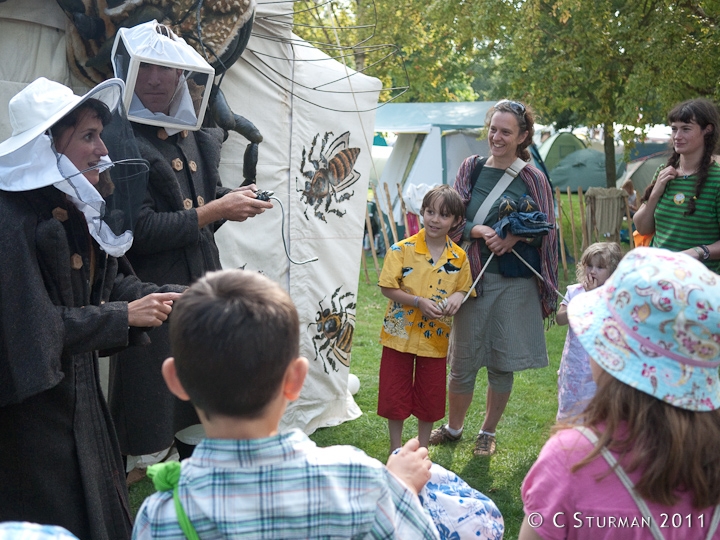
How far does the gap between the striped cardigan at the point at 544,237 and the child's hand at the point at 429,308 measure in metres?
0.37

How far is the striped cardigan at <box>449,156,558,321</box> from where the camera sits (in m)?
4.18

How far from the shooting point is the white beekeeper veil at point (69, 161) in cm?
223

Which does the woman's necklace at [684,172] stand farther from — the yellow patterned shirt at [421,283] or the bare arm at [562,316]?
the yellow patterned shirt at [421,283]

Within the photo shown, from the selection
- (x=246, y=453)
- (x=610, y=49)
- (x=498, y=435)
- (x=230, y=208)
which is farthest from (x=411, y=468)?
(x=610, y=49)

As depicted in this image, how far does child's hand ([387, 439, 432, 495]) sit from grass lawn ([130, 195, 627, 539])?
141 centimetres

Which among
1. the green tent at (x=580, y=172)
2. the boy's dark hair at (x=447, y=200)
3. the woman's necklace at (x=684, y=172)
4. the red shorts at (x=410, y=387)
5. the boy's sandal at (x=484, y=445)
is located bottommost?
the green tent at (x=580, y=172)

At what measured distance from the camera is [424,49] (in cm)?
1539

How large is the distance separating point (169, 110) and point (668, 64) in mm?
6007

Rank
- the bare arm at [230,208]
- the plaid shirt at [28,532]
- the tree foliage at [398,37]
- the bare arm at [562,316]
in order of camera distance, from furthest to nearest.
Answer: the tree foliage at [398,37], the bare arm at [562,316], the bare arm at [230,208], the plaid shirt at [28,532]

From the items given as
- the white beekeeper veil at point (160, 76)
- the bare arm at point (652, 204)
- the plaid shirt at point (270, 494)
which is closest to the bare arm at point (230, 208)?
the white beekeeper veil at point (160, 76)

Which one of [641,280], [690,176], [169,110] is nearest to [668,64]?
[690,176]

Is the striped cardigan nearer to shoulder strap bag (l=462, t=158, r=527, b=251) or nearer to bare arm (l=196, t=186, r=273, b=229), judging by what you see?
shoulder strap bag (l=462, t=158, r=527, b=251)

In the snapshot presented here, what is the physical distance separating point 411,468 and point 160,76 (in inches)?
86.1

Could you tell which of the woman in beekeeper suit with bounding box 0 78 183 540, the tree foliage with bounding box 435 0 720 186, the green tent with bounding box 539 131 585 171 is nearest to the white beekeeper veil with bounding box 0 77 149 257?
the woman in beekeeper suit with bounding box 0 78 183 540
